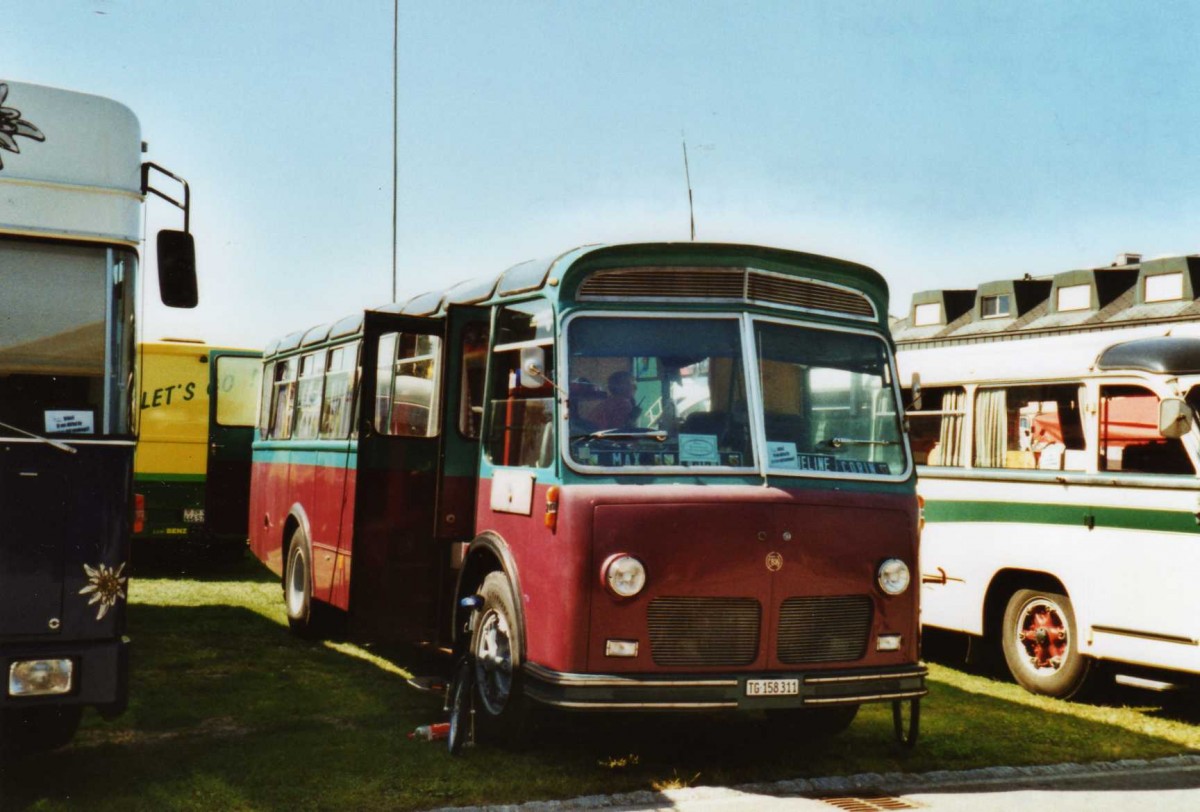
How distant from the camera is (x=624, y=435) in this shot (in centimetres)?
712

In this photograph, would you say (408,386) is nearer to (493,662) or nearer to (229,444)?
(493,662)

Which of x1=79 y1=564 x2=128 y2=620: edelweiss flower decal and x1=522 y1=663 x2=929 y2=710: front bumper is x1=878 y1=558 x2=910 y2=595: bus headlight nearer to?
x1=522 y1=663 x2=929 y2=710: front bumper

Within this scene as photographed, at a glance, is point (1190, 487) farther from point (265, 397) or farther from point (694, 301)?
point (265, 397)

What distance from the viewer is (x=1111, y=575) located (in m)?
9.34

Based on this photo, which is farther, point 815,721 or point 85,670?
point 815,721

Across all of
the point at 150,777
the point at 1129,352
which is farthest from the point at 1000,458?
the point at 150,777

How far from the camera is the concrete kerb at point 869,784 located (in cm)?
647

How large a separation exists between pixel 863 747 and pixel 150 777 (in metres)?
4.11

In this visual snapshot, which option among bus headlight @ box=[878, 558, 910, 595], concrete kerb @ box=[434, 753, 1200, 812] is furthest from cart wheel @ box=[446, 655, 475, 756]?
bus headlight @ box=[878, 558, 910, 595]

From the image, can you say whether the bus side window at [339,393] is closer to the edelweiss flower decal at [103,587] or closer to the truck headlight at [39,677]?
the edelweiss flower decal at [103,587]

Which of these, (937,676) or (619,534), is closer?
(619,534)

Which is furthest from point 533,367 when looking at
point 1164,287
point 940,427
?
point 1164,287

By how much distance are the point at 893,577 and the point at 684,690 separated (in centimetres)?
141

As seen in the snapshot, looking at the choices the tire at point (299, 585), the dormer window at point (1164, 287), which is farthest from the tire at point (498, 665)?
the dormer window at point (1164, 287)
